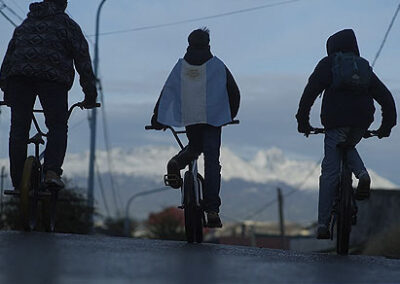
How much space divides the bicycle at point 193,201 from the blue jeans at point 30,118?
998mm

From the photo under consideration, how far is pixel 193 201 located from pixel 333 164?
112cm

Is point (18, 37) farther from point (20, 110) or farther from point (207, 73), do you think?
point (207, 73)

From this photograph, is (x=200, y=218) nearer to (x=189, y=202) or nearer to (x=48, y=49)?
(x=189, y=202)

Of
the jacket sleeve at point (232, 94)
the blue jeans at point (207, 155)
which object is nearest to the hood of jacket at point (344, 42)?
the jacket sleeve at point (232, 94)

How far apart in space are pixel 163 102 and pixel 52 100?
92cm

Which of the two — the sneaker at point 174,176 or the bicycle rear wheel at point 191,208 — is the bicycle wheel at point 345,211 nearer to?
the bicycle rear wheel at point 191,208

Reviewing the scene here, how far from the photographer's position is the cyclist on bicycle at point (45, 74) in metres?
8.36

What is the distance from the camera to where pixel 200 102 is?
27.6 ft

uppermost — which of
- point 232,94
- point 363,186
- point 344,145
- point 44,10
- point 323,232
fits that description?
point 44,10

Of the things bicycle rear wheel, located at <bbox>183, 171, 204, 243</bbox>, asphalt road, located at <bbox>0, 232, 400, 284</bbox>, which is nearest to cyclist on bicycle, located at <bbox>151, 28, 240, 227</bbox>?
bicycle rear wheel, located at <bbox>183, 171, 204, 243</bbox>

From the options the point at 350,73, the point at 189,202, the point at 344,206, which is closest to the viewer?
the point at 344,206

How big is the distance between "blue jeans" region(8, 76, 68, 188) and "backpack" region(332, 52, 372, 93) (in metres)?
2.29

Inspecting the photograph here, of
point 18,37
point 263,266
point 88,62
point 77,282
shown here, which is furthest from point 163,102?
point 77,282

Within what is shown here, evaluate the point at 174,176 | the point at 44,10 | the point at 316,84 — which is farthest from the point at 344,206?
the point at 44,10
